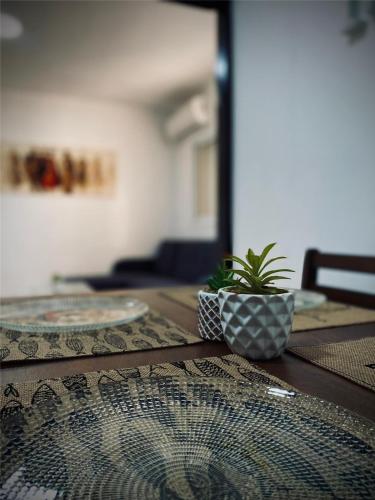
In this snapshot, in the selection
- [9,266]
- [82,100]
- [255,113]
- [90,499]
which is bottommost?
[9,266]

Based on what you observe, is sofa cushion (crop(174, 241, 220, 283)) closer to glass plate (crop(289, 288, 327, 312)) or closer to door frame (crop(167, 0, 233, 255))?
door frame (crop(167, 0, 233, 255))

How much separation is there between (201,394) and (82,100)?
16.3 feet

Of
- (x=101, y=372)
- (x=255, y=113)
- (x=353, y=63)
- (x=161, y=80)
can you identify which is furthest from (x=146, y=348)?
(x=161, y=80)

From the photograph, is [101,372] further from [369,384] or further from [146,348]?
[369,384]

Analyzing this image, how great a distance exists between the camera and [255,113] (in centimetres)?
233

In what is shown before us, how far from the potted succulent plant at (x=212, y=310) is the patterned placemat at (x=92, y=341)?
0.08 ft

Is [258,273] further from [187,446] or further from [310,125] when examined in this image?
[310,125]

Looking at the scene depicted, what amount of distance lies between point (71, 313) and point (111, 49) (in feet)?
10.7

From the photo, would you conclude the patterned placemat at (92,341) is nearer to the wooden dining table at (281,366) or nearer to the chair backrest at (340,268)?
the wooden dining table at (281,366)

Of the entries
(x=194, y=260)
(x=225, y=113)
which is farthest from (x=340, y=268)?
(x=194, y=260)

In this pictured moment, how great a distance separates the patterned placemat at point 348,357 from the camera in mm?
496

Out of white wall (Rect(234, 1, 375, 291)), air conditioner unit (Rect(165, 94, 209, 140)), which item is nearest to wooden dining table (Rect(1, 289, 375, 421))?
white wall (Rect(234, 1, 375, 291))

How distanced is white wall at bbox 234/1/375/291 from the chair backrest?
15 centimetres

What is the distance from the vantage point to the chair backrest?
110cm
